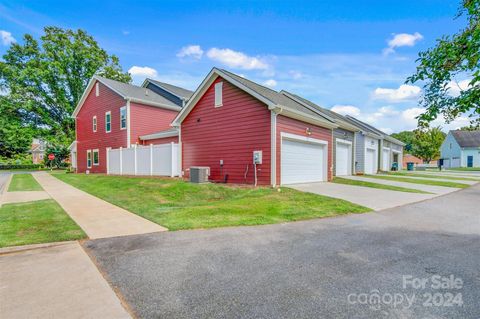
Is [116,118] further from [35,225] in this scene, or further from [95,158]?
[35,225]

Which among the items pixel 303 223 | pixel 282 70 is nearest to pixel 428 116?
pixel 303 223

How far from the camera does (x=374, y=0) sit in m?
10.2

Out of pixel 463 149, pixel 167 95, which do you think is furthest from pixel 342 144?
pixel 463 149

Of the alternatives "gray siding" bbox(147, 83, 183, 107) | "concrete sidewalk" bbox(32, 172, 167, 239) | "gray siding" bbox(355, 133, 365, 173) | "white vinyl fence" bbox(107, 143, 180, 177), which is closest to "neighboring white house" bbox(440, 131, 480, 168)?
"gray siding" bbox(355, 133, 365, 173)

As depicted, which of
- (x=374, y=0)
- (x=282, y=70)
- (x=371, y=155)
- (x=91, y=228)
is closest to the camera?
(x=91, y=228)

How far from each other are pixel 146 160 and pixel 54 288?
14.0 m

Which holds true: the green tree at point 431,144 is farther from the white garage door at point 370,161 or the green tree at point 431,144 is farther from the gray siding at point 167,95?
the gray siding at point 167,95

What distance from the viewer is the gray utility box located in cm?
1223

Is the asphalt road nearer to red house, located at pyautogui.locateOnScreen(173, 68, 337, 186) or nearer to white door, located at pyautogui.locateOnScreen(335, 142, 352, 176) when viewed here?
red house, located at pyautogui.locateOnScreen(173, 68, 337, 186)

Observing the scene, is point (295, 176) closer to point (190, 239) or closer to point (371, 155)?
point (190, 239)

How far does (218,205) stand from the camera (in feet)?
25.7

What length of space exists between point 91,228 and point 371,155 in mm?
21819

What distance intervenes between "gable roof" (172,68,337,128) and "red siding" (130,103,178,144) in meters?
6.24

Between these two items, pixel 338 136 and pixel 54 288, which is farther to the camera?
pixel 338 136
